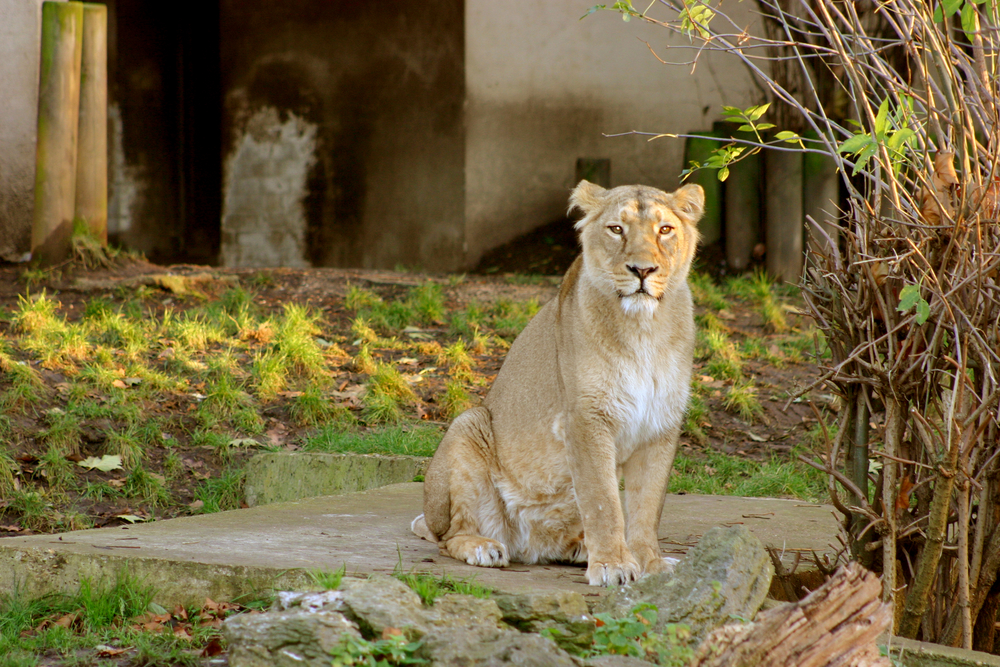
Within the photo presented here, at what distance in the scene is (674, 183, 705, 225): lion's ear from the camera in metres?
3.93

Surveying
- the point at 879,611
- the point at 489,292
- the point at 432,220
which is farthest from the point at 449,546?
the point at 432,220

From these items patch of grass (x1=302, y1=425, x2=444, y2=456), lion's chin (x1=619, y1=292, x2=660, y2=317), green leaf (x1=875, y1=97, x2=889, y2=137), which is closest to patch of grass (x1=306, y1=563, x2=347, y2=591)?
lion's chin (x1=619, y1=292, x2=660, y2=317)

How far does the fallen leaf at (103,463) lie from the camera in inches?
248

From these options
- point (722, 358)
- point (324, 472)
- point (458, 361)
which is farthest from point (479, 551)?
point (722, 358)

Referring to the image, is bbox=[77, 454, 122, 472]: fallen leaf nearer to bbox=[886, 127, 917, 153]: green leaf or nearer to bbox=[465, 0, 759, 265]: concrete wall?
bbox=[886, 127, 917, 153]: green leaf

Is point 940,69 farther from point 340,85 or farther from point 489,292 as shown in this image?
point 340,85

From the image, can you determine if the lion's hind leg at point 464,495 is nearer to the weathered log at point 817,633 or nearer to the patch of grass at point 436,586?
the patch of grass at point 436,586

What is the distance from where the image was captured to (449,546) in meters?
3.95

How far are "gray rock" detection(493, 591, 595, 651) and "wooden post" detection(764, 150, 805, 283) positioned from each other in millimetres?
7894

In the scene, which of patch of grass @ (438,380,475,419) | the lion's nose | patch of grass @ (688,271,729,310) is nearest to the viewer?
the lion's nose

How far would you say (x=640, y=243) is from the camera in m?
3.77

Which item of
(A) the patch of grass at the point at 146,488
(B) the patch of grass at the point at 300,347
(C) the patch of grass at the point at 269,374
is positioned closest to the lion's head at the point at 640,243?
(A) the patch of grass at the point at 146,488

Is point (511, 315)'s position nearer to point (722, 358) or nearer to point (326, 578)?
point (722, 358)

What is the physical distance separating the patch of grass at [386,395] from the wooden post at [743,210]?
184 inches
